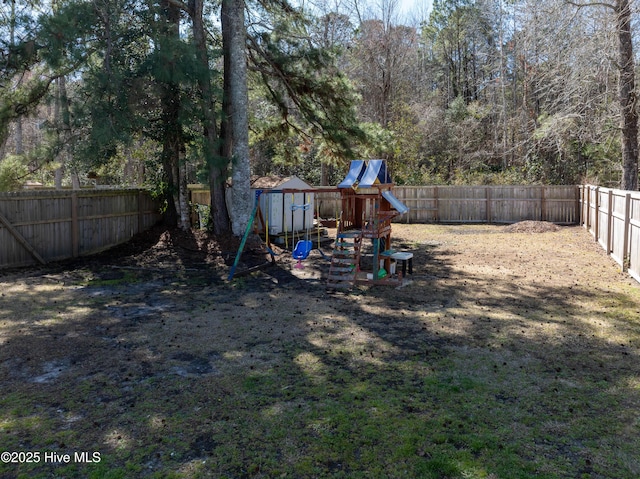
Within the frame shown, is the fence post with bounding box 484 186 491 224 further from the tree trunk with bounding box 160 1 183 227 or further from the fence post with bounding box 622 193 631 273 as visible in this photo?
the tree trunk with bounding box 160 1 183 227

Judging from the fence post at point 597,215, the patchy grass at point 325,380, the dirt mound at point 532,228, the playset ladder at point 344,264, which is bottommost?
the patchy grass at point 325,380

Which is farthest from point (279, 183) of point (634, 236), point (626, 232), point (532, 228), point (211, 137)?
point (634, 236)

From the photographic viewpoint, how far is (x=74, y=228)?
12398mm

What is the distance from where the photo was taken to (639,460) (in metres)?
3.40

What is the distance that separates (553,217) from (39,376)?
67.3 feet

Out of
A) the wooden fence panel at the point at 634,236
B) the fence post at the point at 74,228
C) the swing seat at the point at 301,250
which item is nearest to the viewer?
the wooden fence panel at the point at 634,236

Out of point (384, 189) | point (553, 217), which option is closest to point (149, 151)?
point (384, 189)

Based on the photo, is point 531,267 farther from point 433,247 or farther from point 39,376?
point 39,376

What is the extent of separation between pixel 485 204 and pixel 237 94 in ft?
44.1

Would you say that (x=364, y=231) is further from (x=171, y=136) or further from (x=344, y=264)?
(x=171, y=136)

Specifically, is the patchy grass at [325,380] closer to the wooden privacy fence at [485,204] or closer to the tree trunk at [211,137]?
the tree trunk at [211,137]

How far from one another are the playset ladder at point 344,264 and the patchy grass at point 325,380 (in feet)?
1.32

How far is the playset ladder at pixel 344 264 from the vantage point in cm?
963

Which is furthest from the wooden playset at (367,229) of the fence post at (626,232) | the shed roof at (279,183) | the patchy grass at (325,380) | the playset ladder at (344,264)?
the shed roof at (279,183)
